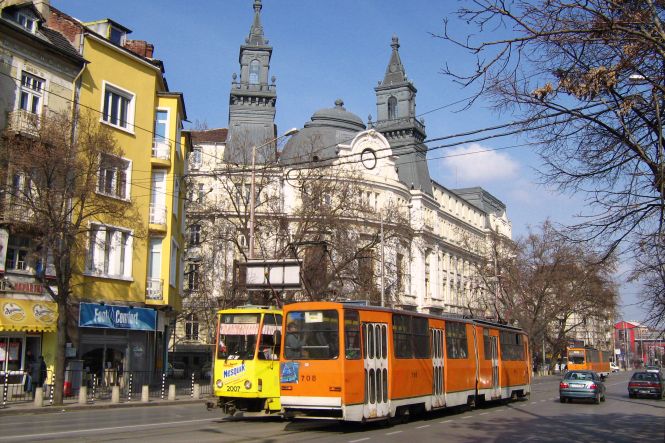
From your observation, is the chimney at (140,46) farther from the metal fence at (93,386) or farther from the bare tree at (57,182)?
the metal fence at (93,386)

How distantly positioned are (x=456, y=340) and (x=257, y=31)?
49.8 meters

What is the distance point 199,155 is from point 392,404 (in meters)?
43.9

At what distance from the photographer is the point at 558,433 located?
53.2ft

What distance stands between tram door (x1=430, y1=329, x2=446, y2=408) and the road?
581 millimetres

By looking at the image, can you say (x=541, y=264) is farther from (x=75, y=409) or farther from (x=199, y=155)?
(x=75, y=409)

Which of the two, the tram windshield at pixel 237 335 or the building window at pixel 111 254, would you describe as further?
the building window at pixel 111 254

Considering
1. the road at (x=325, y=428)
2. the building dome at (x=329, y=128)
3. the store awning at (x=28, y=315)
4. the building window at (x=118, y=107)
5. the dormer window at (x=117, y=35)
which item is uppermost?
the building dome at (x=329, y=128)

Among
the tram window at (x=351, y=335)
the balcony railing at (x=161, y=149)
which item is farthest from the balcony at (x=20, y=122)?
the tram window at (x=351, y=335)

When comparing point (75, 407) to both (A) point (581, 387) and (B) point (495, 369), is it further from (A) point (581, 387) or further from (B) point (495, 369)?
(A) point (581, 387)

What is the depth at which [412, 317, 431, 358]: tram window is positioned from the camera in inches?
733

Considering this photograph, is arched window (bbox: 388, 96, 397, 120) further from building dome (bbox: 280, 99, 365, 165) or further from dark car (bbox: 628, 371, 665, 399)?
dark car (bbox: 628, 371, 665, 399)

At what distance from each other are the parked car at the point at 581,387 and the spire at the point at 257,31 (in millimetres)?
45248

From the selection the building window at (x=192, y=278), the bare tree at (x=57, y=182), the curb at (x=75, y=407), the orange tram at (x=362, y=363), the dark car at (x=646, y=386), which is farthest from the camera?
the building window at (x=192, y=278)

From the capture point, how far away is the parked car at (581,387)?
27.8 metres
